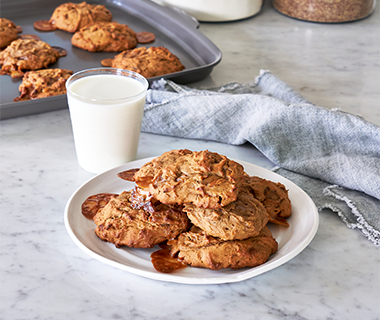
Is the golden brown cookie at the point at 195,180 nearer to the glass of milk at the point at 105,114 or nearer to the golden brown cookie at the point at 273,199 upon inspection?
the golden brown cookie at the point at 273,199

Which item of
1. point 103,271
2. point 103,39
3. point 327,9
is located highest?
point 327,9

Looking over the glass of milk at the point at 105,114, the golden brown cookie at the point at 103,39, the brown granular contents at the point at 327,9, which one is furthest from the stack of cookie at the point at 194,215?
the brown granular contents at the point at 327,9

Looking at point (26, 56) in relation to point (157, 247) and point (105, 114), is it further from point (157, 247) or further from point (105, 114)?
point (157, 247)

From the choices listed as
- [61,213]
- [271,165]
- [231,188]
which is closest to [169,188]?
[231,188]

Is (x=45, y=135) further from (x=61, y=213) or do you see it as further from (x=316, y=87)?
(x=316, y=87)

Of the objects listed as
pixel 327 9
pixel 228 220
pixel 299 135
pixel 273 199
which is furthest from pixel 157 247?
pixel 327 9

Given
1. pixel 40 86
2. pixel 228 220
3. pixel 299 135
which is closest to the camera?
pixel 228 220
